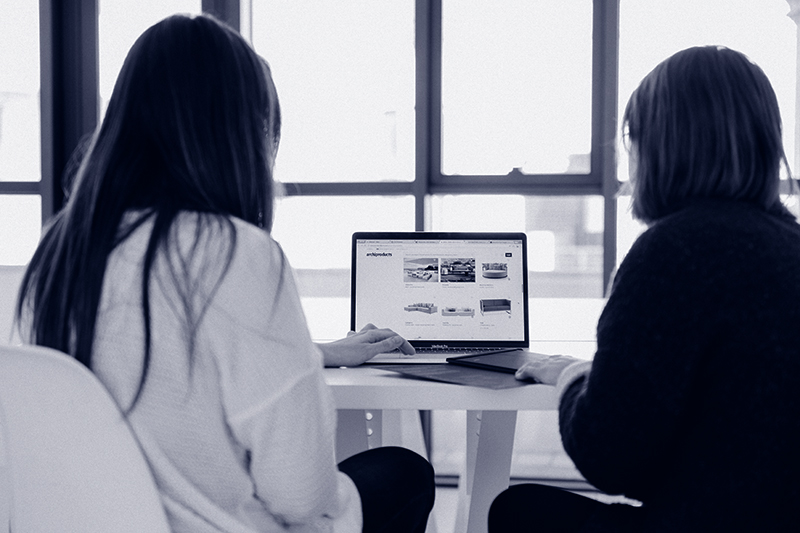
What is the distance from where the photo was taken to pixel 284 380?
2.72 ft

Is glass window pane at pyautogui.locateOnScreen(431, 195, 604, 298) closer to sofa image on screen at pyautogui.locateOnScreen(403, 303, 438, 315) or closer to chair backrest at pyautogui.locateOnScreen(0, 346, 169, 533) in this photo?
sofa image on screen at pyautogui.locateOnScreen(403, 303, 438, 315)

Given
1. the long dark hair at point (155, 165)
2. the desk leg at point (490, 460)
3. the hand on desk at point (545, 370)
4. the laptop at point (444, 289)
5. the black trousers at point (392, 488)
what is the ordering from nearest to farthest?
1. the long dark hair at point (155, 165)
2. the black trousers at point (392, 488)
3. the hand on desk at point (545, 370)
4. the desk leg at point (490, 460)
5. the laptop at point (444, 289)

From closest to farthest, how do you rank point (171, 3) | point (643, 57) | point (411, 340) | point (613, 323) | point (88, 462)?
point (88, 462), point (613, 323), point (411, 340), point (643, 57), point (171, 3)

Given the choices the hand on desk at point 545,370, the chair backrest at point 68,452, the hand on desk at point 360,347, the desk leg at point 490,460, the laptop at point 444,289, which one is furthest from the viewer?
the laptop at point 444,289

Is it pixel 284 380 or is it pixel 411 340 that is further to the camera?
pixel 411 340

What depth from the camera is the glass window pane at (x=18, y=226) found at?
308 centimetres

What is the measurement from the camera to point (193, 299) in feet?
2.64

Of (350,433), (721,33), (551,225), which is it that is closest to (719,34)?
(721,33)

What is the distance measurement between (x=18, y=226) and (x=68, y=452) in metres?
2.71

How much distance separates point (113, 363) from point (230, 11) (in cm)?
247

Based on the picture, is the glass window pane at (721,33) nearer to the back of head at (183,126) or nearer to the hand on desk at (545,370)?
the hand on desk at (545,370)

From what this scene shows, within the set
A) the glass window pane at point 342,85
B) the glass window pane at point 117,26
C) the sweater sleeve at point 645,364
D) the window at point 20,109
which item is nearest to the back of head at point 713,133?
the sweater sleeve at point 645,364

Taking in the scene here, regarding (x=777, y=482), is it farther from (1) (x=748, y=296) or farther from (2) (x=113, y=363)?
(2) (x=113, y=363)

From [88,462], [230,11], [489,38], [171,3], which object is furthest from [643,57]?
[88,462]
